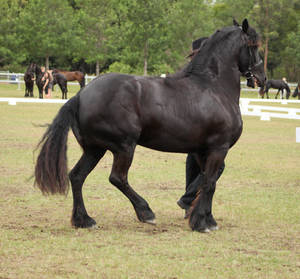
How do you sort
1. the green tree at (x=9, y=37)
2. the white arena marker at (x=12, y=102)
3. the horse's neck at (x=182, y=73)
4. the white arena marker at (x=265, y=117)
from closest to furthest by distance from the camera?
the horse's neck at (x=182, y=73) → the white arena marker at (x=265, y=117) → the white arena marker at (x=12, y=102) → the green tree at (x=9, y=37)

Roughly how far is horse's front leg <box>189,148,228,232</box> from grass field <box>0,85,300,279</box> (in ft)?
0.48

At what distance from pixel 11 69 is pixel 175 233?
53.4 meters

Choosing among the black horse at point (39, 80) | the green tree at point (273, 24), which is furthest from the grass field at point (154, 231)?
the green tree at point (273, 24)

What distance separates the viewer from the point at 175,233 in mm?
6363

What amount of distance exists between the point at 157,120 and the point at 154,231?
1.18 m

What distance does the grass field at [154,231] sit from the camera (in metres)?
5.02

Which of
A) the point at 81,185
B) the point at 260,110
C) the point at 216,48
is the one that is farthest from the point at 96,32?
the point at 81,185

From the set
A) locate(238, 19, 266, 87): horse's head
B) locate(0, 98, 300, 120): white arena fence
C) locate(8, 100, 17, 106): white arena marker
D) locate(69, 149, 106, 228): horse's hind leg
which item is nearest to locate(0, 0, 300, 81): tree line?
locate(0, 98, 300, 120): white arena fence

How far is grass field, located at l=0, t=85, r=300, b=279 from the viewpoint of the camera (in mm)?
5016

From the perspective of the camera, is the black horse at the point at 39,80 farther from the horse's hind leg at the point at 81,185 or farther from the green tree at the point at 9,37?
the horse's hind leg at the point at 81,185

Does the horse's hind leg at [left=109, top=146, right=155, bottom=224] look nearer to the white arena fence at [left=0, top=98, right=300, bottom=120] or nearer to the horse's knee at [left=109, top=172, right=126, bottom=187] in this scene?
the horse's knee at [left=109, top=172, right=126, bottom=187]

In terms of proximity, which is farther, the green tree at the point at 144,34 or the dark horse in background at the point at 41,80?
the green tree at the point at 144,34

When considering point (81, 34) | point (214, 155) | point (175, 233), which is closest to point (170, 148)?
point (214, 155)

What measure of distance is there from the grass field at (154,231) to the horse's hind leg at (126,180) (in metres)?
0.12
